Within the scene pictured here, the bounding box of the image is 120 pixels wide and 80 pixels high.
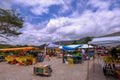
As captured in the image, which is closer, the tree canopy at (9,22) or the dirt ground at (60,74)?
the dirt ground at (60,74)

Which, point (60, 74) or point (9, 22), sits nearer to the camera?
point (60, 74)

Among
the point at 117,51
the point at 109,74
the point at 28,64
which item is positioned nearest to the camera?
the point at 109,74

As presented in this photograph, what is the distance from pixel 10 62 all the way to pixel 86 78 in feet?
44.2

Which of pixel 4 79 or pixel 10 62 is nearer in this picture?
pixel 4 79

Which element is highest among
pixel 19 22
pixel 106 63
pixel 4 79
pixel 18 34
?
pixel 19 22

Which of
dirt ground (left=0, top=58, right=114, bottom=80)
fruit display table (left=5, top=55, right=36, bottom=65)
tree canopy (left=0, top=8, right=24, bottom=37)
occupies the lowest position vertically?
dirt ground (left=0, top=58, right=114, bottom=80)

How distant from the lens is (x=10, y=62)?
2197cm

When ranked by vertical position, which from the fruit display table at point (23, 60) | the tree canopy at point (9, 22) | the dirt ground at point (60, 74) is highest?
the tree canopy at point (9, 22)

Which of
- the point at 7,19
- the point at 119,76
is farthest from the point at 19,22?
the point at 119,76

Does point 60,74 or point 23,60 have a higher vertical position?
point 23,60

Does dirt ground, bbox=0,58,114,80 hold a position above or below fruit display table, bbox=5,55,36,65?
below

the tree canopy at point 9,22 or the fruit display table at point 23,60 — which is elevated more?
the tree canopy at point 9,22

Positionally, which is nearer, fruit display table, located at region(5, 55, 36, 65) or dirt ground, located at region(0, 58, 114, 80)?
dirt ground, located at region(0, 58, 114, 80)

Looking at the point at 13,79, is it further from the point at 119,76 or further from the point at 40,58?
the point at 40,58
